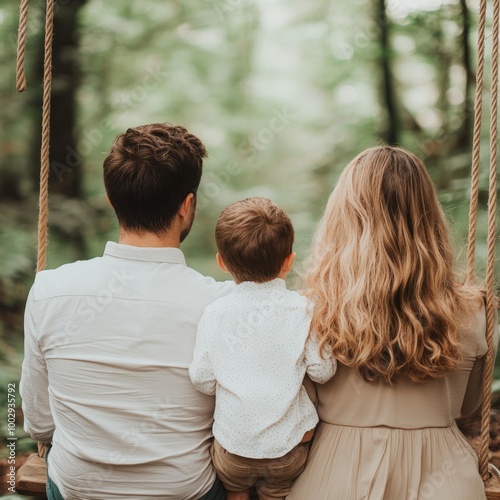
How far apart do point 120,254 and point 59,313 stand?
18cm

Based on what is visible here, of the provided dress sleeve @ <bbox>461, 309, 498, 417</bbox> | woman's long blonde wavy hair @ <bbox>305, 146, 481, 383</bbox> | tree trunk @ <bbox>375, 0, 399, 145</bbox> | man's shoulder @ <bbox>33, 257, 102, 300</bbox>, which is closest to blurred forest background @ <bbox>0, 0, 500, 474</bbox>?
tree trunk @ <bbox>375, 0, 399, 145</bbox>

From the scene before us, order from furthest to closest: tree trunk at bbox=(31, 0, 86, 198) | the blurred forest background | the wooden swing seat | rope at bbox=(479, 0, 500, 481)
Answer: tree trunk at bbox=(31, 0, 86, 198), the blurred forest background, the wooden swing seat, rope at bbox=(479, 0, 500, 481)

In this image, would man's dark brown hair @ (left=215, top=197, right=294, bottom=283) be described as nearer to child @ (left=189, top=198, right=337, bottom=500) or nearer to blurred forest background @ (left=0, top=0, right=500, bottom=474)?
child @ (left=189, top=198, right=337, bottom=500)

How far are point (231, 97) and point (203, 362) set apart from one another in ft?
13.3

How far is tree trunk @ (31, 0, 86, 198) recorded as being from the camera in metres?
4.59

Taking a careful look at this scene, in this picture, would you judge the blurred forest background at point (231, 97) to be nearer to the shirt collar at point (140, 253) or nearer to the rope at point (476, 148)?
the rope at point (476, 148)

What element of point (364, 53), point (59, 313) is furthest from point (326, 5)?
point (59, 313)

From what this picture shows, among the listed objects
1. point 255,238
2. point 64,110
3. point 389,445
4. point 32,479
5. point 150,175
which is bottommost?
point 32,479

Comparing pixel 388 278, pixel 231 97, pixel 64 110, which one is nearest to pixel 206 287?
pixel 388 278

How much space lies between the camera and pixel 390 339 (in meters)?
1.26

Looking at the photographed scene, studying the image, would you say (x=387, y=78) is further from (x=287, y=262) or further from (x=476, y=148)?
(x=287, y=262)

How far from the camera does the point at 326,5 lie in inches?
192

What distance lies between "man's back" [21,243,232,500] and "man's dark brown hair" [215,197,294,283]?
0.10 metres

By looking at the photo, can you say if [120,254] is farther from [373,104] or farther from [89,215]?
[373,104]
